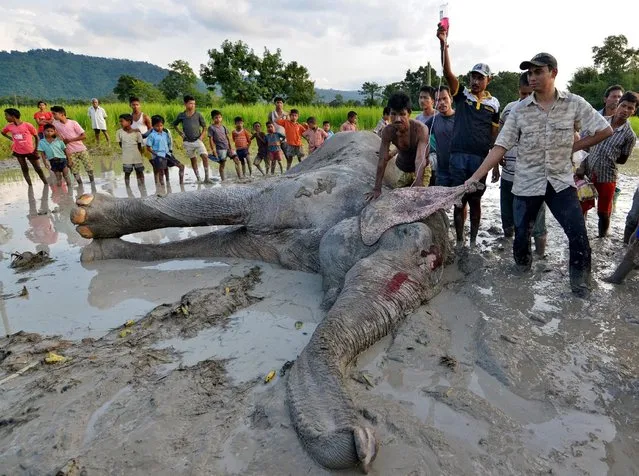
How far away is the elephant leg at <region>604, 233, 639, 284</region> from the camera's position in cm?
336

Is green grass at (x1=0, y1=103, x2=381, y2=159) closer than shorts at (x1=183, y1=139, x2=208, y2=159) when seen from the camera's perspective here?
No

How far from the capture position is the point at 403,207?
3291 mm

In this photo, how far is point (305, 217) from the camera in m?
3.94

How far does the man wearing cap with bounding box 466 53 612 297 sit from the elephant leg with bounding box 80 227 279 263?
7.05ft

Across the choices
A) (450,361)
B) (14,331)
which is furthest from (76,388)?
(450,361)

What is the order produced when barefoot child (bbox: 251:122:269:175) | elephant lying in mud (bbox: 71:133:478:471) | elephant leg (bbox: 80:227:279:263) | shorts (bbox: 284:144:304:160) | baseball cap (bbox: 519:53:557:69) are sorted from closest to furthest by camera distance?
elephant lying in mud (bbox: 71:133:478:471)
baseball cap (bbox: 519:53:557:69)
elephant leg (bbox: 80:227:279:263)
barefoot child (bbox: 251:122:269:175)
shorts (bbox: 284:144:304:160)

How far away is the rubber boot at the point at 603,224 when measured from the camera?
4.70 m

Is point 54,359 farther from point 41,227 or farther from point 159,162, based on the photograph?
point 159,162

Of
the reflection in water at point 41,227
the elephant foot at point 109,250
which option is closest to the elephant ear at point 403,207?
the elephant foot at point 109,250

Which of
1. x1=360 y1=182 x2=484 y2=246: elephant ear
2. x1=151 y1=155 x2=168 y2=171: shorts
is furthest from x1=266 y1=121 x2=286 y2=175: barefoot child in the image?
x1=360 y1=182 x2=484 y2=246: elephant ear

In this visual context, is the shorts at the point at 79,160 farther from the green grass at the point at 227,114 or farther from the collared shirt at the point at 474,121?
the collared shirt at the point at 474,121

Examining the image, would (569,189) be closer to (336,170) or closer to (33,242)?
(336,170)

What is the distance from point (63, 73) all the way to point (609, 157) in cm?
19982

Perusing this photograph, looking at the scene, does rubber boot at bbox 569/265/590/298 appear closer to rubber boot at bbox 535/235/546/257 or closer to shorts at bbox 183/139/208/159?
rubber boot at bbox 535/235/546/257
